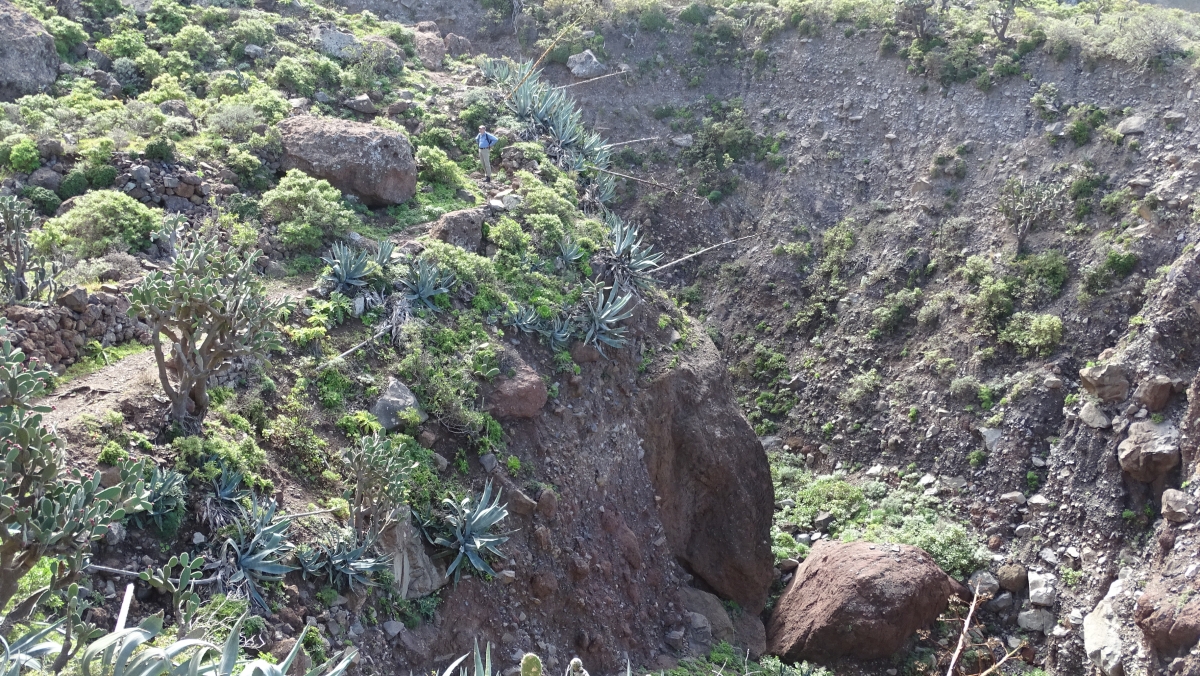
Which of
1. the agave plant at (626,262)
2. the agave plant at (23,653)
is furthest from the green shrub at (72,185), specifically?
the agave plant at (23,653)

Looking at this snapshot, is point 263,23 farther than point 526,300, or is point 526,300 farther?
point 263,23

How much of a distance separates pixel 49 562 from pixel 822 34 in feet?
54.6

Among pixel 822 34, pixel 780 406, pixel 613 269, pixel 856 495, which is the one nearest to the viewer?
pixel 613 269

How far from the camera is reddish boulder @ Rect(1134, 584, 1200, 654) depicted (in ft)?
29.3

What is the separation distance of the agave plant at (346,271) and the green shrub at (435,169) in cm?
281

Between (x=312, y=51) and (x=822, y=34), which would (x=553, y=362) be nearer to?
(x=312, y=51)

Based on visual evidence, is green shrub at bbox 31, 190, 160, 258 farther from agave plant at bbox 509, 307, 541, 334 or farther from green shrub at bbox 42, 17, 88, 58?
green shrub at bbox 42, 17, 88, 58

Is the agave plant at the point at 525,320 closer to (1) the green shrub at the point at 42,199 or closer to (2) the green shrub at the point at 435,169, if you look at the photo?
(2) the green shrub at the point at 435,169

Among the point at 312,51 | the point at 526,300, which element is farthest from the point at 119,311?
the point at 312,51

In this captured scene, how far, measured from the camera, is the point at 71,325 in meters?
7.88

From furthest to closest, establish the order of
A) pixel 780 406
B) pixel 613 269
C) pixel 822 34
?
pixel 822 34, pixel 780 406, pixel 613 269

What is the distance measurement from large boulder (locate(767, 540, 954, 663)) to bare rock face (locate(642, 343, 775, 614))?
0.75 meters

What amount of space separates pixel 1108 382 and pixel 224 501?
1091 centimetres

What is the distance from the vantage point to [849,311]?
14.6 metres
